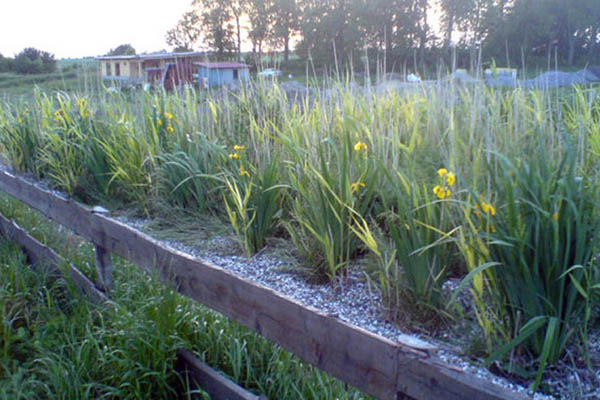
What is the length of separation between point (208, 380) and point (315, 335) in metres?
0.74

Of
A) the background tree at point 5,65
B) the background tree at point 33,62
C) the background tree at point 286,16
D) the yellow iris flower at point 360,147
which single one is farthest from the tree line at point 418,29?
the background tree at point 5,65

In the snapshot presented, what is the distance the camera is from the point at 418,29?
12.1 metres

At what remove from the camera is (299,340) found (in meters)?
2.35

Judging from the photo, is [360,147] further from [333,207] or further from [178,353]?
[178,353]

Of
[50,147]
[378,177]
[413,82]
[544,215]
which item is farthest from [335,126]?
[50,147]

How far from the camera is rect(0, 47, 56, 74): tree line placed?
117 ft

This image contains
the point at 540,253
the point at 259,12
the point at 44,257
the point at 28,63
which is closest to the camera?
the point at 540,253

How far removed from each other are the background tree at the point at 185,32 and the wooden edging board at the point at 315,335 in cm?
3559

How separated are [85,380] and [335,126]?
2054 millimetres

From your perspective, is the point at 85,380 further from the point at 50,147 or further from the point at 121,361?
the point at 50,147

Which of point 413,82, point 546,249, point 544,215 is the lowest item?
point 546,249

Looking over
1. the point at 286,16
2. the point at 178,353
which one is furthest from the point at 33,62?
the point at 178,353

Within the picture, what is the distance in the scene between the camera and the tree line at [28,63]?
3572cm

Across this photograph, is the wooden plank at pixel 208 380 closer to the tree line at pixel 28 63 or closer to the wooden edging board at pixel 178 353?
the wooden edging board at pixel 178 353
